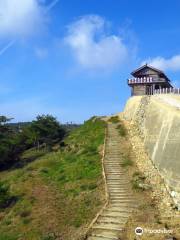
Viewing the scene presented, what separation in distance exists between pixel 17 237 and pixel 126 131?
2247cm

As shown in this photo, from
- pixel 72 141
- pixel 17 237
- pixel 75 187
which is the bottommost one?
pixel 17 237

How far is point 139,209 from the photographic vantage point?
26.5m

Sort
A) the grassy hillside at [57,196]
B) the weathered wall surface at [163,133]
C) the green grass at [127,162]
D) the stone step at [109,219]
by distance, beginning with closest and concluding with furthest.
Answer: the stone step at [109,219] → the grassy hillside at [57,196] → the weathered wall surface at [163,133] → the green grass at [127,162]

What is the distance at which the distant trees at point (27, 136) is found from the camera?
54156mm

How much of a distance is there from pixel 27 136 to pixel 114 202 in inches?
1319

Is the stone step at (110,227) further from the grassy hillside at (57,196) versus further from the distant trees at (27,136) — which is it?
the distant trees at (27,136)

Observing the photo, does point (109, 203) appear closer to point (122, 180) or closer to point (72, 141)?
point (122, 180)

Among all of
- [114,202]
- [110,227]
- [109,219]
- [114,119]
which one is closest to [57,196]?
[114,202]

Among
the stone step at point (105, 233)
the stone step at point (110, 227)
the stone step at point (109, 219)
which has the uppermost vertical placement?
the stone step at point (109, 219)

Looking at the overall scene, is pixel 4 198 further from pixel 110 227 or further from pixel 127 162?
pixel 110 227

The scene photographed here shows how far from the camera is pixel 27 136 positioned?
59.4 m

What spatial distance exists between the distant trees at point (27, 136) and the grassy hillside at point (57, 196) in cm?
1122

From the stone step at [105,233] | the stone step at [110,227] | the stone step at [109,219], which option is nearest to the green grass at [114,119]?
the stone step at [109,219]

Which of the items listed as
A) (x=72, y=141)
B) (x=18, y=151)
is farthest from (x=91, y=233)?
(x=18, y=151)
